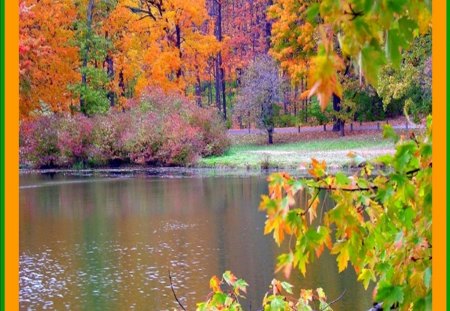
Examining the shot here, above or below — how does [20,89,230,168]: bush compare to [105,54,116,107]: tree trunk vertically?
below

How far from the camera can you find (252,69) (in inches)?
1310

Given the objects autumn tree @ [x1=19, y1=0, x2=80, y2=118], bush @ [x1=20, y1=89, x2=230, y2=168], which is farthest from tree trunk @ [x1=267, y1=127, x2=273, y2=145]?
autumn tree @ [x1=19, y1=0, x2=80, y2=118]

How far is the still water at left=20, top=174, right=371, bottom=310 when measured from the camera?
420 inches

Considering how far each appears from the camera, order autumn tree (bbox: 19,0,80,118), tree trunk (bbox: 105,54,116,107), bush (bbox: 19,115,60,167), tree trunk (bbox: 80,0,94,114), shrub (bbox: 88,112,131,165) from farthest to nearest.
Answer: tree trunk (bbox: 105,54,116,107) < tree trunk (bbox: 80,0,94,114) < bush (bbox: 19,115,60,167) < shrub (bbox: 88,112,131,165) < autumn tree (bbox: 19,0,80,118)

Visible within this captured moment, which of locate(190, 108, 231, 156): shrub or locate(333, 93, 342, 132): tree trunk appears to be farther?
locate(333, 93, 342, 132): tree trunk

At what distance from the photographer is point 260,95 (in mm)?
32938

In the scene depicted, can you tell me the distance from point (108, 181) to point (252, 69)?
1114cm

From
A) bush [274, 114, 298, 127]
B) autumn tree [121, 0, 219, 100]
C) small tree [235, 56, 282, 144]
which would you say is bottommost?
bush [274, 114, 298, 127]

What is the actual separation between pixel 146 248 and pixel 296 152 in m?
15.7

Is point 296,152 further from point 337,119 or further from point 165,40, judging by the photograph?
Answer: point 165,40

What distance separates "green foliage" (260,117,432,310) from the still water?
712 cm
